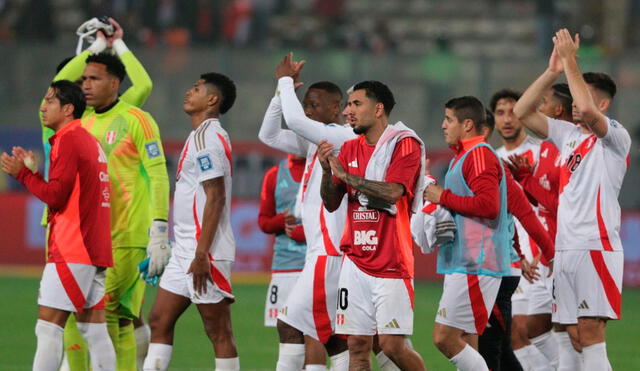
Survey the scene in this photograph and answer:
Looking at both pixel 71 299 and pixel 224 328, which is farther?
pixel 224 328

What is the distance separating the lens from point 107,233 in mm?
7723

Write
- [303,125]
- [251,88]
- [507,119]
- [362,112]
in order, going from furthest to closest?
[251,88] → [507,119] → [303,125] → [362,112]

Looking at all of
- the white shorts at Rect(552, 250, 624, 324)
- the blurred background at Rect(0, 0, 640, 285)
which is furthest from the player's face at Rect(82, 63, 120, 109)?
the blurred background at Rect(0, 0, 640, 285)

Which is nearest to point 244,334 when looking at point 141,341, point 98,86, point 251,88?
point 141,341

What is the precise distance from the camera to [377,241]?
697cm

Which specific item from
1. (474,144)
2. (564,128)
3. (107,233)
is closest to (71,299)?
(107,233)

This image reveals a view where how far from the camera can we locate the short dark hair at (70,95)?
25.5 ft

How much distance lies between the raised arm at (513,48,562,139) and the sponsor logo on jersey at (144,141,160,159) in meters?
2.87

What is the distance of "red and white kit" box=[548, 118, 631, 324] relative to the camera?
7.61 metres

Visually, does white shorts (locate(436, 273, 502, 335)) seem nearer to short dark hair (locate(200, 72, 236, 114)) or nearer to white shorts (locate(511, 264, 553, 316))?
white shorts (locate(511, 264, 553, 316))

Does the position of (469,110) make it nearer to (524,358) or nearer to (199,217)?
(199,217)

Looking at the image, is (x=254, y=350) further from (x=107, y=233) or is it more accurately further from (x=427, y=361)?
(x=107, y=233)

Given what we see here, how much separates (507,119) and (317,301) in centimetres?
306

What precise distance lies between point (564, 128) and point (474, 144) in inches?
29.2
